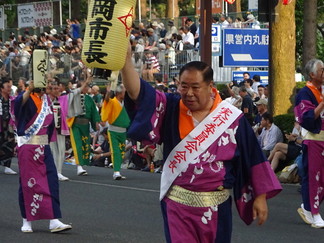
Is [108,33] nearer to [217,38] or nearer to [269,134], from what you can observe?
[269,134]

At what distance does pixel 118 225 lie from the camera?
1112cm

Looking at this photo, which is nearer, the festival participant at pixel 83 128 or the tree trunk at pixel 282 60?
the tree trunk at pixel 282 60

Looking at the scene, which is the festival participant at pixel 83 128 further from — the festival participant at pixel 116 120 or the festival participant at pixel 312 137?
the festival participant at pixel 312 137

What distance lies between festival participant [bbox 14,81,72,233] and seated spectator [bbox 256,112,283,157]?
19.4 feet

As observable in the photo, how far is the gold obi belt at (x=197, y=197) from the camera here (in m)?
6.19

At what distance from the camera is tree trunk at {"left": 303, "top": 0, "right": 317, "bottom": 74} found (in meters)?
20.4

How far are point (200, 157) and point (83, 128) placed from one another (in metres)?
12.2

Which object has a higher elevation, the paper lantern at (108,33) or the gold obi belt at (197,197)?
the paper lantern at (108,33)

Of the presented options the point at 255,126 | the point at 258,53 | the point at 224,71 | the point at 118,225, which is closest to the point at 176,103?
the point at 118,225

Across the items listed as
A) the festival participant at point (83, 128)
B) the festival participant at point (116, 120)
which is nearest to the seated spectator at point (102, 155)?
the festival participant at point (83, 128)

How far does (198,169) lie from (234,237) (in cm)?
414

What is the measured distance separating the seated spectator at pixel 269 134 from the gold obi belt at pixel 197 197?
9957mm

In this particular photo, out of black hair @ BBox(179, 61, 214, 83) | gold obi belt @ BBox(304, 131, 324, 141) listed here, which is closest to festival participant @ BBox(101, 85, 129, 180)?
gold obi belt @ BBox(304, 131, 324, 141)

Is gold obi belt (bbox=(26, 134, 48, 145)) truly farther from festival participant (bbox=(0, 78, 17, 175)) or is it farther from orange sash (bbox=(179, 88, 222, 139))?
festival participant (bbox=(0, 78, 17, 175))
